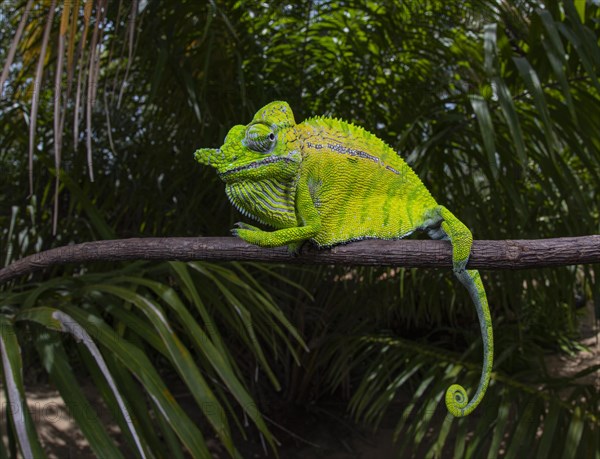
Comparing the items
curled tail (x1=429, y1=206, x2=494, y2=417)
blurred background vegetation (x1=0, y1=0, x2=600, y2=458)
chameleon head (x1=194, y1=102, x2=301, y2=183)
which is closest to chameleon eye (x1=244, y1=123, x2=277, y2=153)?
chameleon head (x1=194, y1=102, x2=301, y2=183)

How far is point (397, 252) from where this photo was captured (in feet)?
1.53

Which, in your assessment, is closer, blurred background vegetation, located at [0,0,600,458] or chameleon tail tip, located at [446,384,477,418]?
chameleon tail tip, located at [446,384,477,418]

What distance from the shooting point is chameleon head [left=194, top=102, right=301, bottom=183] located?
0.49 m

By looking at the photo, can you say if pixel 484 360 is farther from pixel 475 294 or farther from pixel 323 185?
pixel 323 185

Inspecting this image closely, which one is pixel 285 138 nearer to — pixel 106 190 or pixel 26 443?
pixel 26 443

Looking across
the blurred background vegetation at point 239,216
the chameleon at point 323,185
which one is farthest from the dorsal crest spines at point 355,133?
the blurred background vegetation at point 239,216

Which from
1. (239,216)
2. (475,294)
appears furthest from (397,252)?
(239,216)

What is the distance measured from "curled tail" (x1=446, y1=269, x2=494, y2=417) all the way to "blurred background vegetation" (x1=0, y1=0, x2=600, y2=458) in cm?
41

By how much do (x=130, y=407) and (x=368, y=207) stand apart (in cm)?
58

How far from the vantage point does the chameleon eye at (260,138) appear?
1.58 ft

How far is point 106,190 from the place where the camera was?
1.78 m

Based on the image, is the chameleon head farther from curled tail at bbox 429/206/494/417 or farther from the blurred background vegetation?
the blurred background vegetation

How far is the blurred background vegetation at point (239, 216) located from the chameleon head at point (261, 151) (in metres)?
0.25

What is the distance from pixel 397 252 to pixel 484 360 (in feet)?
0.39
